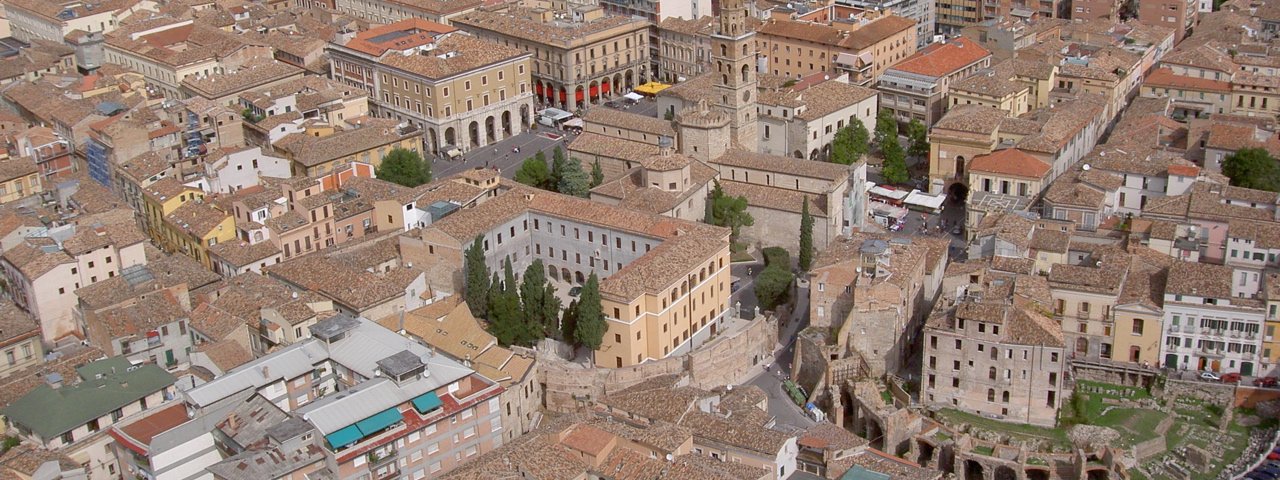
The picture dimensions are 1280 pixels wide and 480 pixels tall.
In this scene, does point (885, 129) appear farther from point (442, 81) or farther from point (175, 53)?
point (175, 53)

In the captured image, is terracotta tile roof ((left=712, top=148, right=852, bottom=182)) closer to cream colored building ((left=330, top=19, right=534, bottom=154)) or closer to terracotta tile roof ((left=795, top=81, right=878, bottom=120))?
terracotta tile roof ((left=795, top=81, right=878, bottom=120))

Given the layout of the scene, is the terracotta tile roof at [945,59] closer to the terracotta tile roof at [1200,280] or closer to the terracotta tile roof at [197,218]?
the terracotta tile roof at [1200,280]

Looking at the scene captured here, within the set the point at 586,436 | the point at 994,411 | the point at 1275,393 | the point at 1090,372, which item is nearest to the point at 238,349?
the point at 586,436

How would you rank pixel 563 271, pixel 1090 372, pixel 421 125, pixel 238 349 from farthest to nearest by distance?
pixel 421 125 → pixel 563 271 → pixel 1090 372 → pixel 238 349

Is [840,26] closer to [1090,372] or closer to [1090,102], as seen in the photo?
[1090,102]

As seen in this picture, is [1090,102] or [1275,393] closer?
[1275,393]

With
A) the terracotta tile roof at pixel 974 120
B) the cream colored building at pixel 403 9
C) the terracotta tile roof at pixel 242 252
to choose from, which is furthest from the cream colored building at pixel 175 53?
the terracotta tile roof at pixel 974 120

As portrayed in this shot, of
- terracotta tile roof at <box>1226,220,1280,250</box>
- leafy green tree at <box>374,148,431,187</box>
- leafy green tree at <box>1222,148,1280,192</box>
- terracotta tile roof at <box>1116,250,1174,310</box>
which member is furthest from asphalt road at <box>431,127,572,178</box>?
terracotta tile roof at <box>1226,220,1280,250</box>
